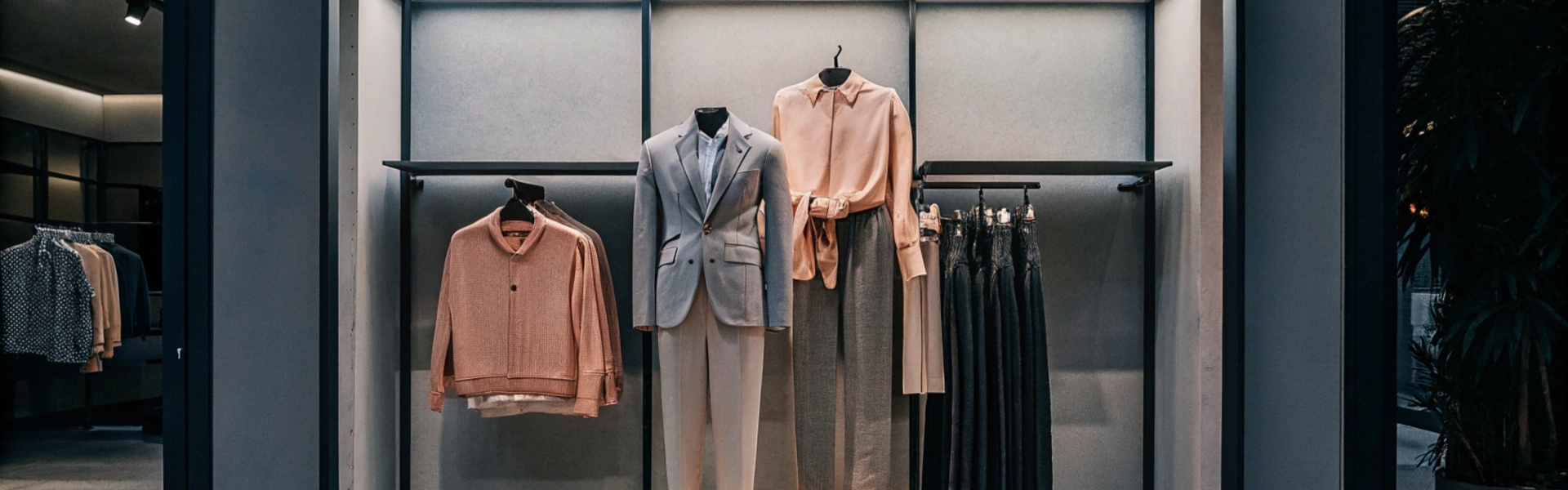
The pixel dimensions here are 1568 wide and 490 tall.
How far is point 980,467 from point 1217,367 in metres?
0.72

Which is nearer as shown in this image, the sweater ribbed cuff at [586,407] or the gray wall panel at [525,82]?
the sweater ribbed cuff at [586,407]

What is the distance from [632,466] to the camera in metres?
3.20

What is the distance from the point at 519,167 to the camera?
286 centimetres

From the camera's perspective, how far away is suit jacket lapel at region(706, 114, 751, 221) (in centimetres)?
268

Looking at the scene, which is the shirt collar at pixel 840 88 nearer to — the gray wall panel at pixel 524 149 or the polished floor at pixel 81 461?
the gray wall panel at pixel 524 149

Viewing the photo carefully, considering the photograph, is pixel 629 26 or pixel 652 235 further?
Answer: pixel 629 26

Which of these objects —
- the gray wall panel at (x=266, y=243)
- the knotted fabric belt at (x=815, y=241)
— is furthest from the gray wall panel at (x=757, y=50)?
the gray wall panel at (x=266, y=243)

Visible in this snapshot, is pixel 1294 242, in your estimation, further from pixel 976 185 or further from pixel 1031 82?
pixel 1031 82

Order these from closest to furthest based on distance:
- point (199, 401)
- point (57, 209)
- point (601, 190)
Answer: point (199, 401)
point (57, 209)
point (601, 190)

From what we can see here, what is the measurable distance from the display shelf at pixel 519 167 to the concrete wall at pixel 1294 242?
174 centimetres

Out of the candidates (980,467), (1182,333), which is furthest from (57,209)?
(1182,333)

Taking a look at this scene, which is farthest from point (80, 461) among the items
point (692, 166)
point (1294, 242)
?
point (1294, 242)

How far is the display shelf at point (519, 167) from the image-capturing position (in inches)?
111
